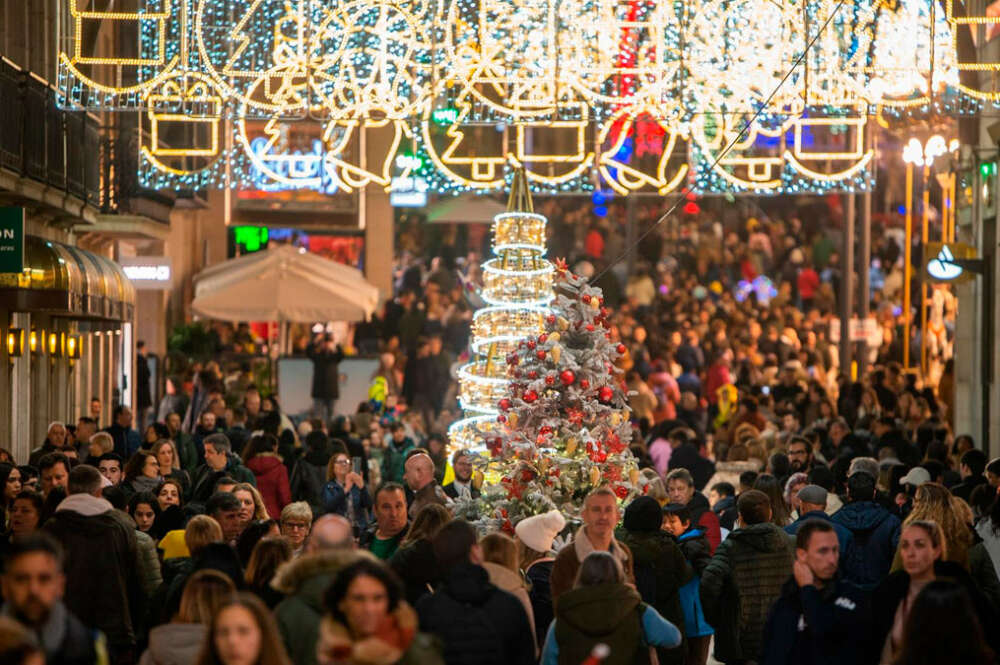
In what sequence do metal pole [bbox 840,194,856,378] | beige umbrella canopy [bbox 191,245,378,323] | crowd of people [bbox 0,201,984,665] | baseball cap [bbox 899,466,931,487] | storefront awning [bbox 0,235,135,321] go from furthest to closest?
metal pole [bbox 840,194,856,378]
beige umbrella canopy [bbox 191,245,378,323]
storefront awning [bbox 0,235,135,321]
baseball cap [bbox 899,466,931,487]
crowd of people [bbox 0,201,984,665]

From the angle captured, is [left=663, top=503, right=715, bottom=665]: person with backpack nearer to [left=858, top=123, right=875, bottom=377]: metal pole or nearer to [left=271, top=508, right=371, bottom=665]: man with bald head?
[left=271, top=508, right=371, bottom=665]: man with bald head

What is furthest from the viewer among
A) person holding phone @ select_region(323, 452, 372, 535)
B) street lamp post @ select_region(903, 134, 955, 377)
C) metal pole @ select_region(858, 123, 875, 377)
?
metal pole @ select_region(858, 123, 875, 377)

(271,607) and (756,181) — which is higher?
(756,181)

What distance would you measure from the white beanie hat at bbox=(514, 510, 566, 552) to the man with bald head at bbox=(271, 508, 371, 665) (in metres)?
3.68

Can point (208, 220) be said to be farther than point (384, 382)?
Yes

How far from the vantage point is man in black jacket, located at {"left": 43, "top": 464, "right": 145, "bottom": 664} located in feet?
36.5

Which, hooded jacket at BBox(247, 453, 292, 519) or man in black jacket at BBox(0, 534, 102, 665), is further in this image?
hooded jacket at BBox(247, 453, 292, 519)

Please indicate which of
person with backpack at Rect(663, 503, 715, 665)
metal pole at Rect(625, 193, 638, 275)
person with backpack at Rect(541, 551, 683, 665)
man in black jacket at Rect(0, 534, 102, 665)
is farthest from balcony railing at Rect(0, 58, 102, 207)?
metal pole at Rect(625, 193, 638, 275)

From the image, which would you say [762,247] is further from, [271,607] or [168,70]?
[271,607]

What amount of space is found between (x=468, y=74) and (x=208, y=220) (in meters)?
18.7

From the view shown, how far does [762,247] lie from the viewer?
138 feet

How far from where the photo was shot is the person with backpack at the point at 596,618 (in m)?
9.17

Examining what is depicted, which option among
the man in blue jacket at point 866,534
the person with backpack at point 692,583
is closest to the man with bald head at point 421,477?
the person with backpack at point 692,583

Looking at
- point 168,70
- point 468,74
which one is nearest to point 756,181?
point 468,74
